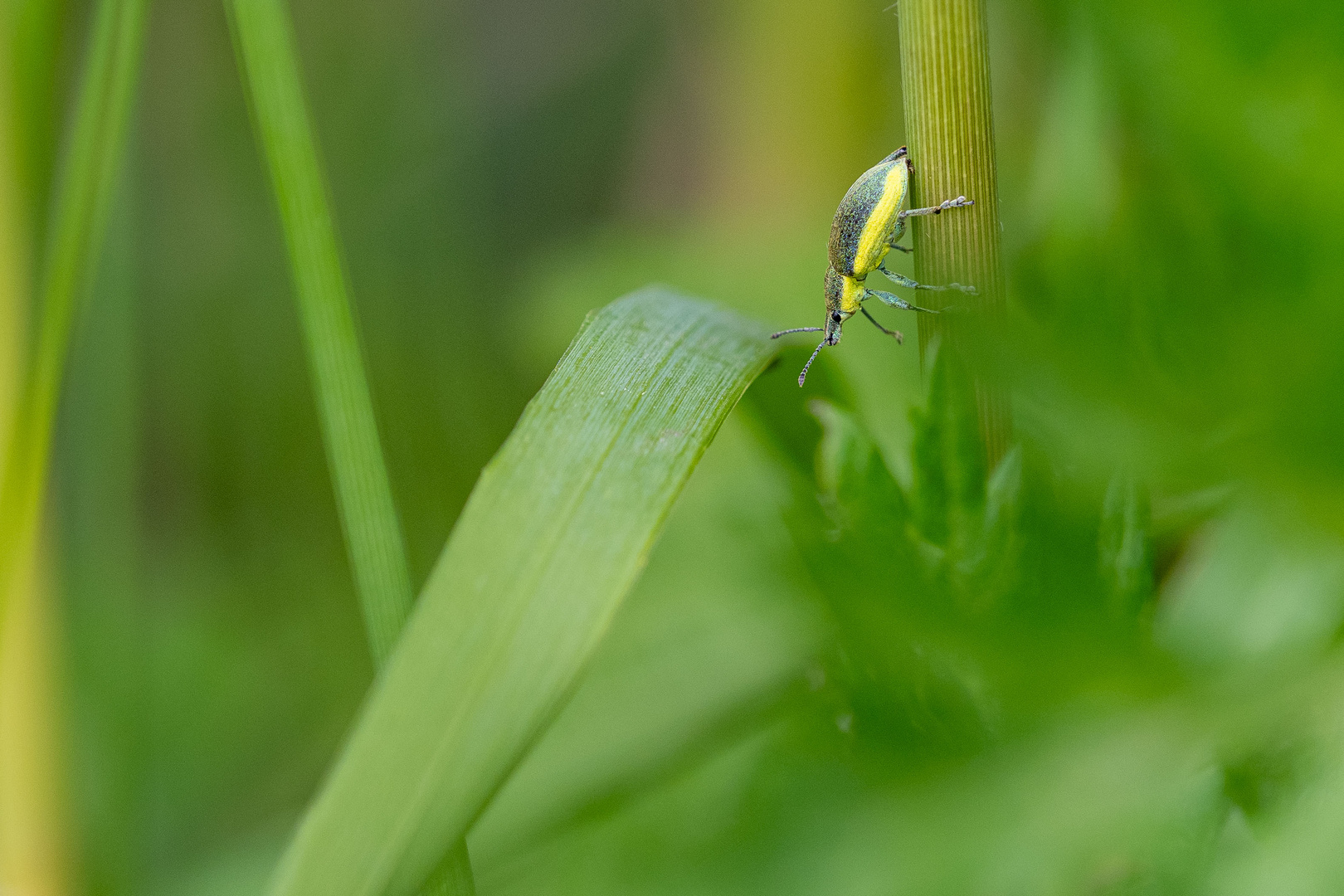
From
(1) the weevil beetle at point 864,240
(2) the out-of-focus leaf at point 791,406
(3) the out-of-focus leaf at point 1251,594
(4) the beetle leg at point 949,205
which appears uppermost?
(4) the beetle leg at point 949,205

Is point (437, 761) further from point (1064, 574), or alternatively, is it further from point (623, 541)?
point (1064, 574)

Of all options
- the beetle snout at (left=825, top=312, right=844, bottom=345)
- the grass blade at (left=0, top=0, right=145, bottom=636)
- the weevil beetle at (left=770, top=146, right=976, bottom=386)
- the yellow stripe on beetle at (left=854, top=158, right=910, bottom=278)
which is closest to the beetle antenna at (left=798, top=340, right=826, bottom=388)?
the weevil beetle at (left=770, top=146, right=976, bottom=386)

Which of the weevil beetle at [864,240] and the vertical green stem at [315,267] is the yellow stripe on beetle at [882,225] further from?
the vertical green stem at [315,267]

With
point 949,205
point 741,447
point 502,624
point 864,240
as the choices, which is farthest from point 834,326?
point 502,624

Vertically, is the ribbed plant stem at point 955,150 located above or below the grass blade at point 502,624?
above

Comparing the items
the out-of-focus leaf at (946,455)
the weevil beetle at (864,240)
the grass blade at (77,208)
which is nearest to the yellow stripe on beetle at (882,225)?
the weevil beetle at (864,240)

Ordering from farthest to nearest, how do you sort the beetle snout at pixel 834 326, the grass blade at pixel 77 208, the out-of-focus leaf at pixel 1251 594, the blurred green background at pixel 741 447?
the beetle snout at pixel 834 326 → the grass blade at pixel 77 208 → the out-of-focus leaf at pixel 1251 594 → the blurred green background at pixel 741 447
